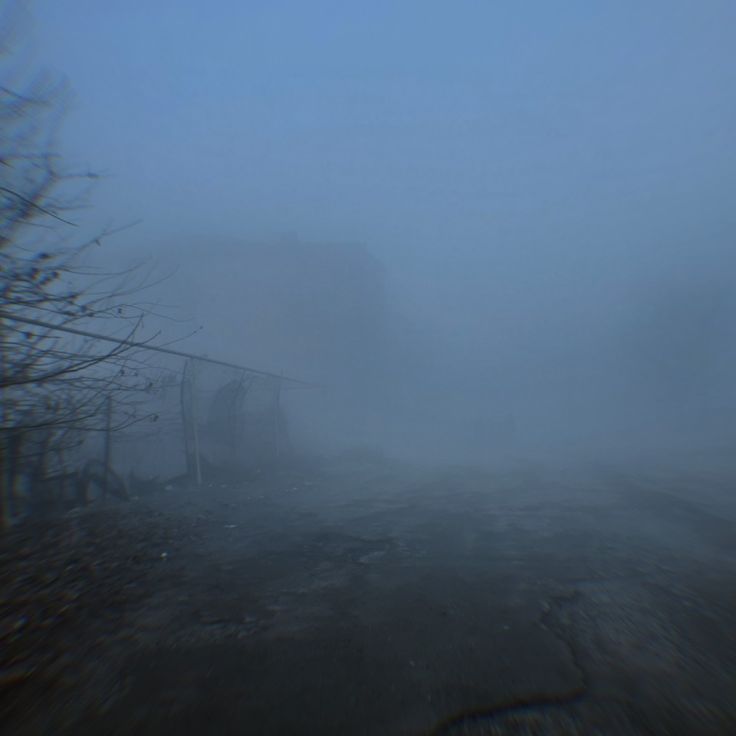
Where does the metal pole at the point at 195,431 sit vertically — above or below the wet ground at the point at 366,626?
above

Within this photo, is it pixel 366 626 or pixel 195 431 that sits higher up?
pixel 195 431

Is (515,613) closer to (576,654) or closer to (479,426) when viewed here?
(576,654)

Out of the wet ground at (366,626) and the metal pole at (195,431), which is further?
the metal pole at (195,431)

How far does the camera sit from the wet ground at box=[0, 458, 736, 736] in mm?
2107

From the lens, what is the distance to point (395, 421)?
34312mm

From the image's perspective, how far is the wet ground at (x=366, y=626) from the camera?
2.11 meters

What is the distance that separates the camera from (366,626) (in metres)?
3.04

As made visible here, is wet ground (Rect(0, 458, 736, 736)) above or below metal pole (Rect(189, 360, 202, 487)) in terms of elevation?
below

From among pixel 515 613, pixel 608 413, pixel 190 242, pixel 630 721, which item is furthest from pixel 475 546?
pixel 608 413

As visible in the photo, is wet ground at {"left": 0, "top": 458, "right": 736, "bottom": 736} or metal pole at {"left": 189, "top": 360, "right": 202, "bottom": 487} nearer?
wet ground at {"left": 0, "top": 458, "right": 736, "bottom": 736}

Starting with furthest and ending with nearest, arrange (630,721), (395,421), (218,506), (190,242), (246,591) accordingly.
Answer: (190,242) < (395,421) < (218,506) < (246,591) < (630,721)

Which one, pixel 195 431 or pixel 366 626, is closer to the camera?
pixel 366 626

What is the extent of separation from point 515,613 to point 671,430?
114 feet

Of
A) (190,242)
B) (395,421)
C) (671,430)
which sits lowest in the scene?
(671,430)
